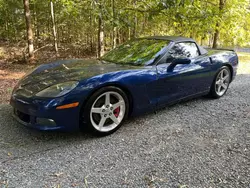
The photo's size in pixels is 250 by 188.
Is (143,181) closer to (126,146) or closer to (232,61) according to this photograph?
(126,146)

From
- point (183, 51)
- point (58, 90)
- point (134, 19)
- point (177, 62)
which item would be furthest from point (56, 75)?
point (134, 19)

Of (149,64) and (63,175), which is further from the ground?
(149,64)

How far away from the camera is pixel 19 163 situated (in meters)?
2.14

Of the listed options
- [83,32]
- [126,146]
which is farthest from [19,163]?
[83,32]

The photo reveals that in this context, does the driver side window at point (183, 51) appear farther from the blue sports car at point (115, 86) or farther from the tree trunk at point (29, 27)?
the tree trunk at point (29, 27)

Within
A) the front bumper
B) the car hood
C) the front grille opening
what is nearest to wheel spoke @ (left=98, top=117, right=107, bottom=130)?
the front bumper

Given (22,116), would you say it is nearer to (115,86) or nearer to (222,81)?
(115,86)

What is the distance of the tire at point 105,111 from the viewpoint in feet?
8.34

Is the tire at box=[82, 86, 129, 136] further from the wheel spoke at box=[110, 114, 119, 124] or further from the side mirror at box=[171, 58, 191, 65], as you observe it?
the side mirror at box=[171, 58, 191, 65]

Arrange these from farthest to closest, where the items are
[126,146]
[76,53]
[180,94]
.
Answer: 1. [76,53]
2. [180,94]
3. [126,146]

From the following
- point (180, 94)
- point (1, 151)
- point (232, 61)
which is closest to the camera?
point (1, 151)

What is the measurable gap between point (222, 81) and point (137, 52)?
1.98 meters

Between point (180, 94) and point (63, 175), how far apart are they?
218 cm

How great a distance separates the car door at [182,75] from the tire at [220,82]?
29 cm
